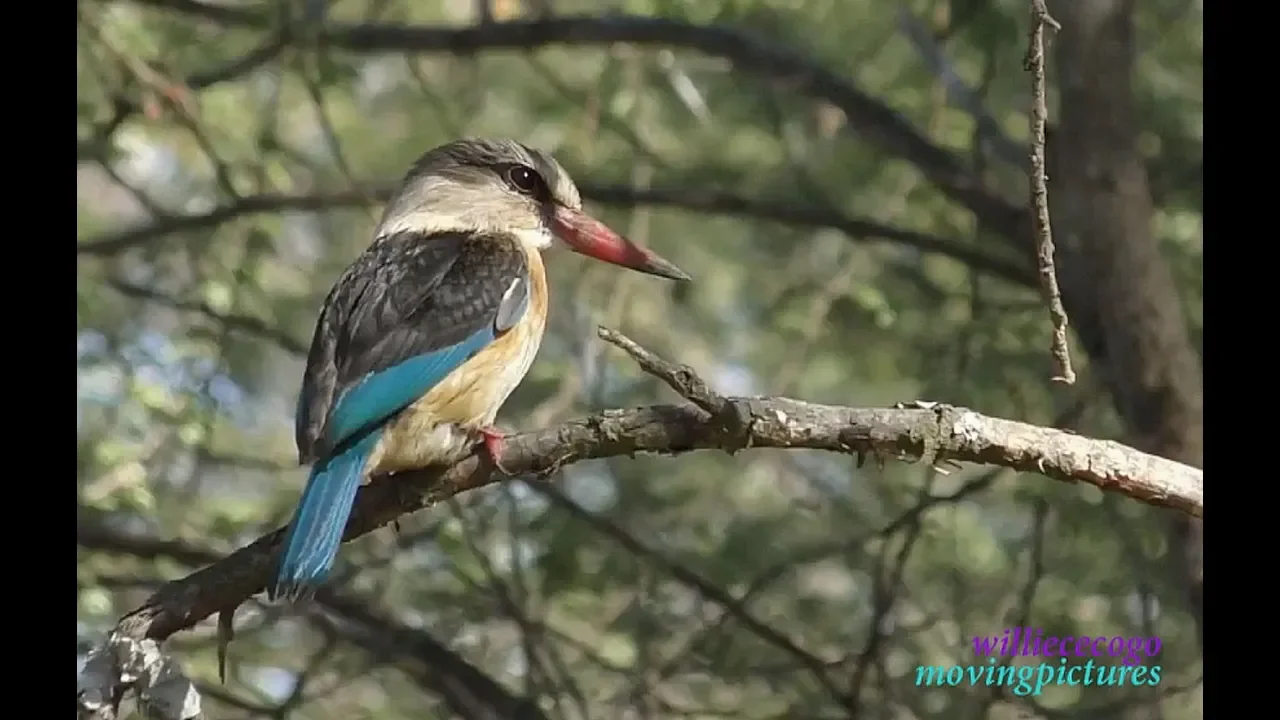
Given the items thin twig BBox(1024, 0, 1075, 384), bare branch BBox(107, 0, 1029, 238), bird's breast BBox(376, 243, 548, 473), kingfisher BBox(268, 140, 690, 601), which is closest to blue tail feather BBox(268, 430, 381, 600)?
kingfisher BBox(268, 140, 690, 601)

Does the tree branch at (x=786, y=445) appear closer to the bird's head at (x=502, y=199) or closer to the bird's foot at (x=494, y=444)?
the bird's foot at (x=494, y=444)

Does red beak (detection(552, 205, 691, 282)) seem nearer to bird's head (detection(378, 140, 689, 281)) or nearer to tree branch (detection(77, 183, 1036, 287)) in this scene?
bird's head (detection(378, 140, 689, 281))

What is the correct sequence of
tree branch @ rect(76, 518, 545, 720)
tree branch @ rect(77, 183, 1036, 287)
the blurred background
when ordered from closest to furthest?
tree branch @ rect(76, 518, 545, 720), the blurred background, tree branch @ rect(77, 183, 1036, 287)

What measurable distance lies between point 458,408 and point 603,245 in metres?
0.58

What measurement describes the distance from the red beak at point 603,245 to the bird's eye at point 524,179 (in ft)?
0.20

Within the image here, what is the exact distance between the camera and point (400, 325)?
97.9 inches

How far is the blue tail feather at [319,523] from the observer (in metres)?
2.03

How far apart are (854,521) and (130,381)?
5.89 ft

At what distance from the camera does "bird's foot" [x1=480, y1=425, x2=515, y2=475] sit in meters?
2.24

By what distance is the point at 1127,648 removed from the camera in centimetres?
346

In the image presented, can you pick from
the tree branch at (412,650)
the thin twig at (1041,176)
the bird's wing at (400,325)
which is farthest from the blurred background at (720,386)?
the thin twig at (1041,176)

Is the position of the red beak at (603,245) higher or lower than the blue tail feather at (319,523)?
higher

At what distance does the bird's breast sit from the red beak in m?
0.30

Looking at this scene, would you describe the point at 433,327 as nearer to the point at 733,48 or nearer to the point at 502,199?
the point at 502,199
